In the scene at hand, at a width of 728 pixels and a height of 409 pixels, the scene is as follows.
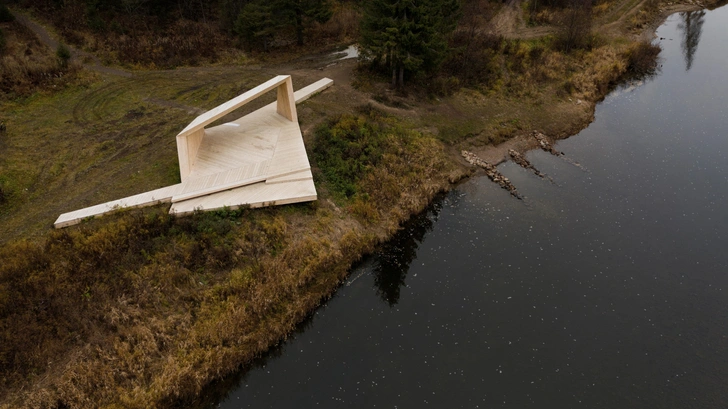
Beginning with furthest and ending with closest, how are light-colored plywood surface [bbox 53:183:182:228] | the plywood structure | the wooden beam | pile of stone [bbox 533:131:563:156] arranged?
pile of stone [bbox 533:131:563:156], the wooden beam, the plywood structure, light-colored plywood surface [bbox 53:183:182:228]

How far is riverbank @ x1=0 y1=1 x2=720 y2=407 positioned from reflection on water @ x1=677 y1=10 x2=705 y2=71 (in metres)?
30.6

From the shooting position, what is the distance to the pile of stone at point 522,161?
25.5 metres

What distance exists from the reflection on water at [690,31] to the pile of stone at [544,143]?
20035mm

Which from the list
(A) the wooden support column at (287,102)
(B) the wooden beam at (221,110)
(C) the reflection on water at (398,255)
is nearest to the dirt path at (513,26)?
(A) the wooden support column at (287,102)

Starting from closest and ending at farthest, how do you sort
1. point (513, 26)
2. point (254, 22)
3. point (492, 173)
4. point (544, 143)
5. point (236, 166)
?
point (236, 166) → point (492, 173) → point (544, 143) → point (254, 22) → point (513, 26)

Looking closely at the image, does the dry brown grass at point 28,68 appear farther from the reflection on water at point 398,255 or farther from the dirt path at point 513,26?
the dirt path at point 513,26

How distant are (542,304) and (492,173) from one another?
9616 mm

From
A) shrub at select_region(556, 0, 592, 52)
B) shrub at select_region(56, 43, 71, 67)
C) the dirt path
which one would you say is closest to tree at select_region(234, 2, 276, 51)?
shrub at select_region(56, 43, 71, 67)

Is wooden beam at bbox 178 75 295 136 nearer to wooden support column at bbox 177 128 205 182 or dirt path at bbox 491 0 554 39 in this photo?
wooden support column at bbox 177 128 205 182

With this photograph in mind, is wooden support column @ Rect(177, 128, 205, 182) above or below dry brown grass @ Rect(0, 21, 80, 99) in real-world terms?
below

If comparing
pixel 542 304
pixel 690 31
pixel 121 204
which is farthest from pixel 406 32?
pixel 690 31

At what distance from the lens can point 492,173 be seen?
25.3 m

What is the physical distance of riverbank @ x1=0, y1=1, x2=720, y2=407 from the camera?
14.0m

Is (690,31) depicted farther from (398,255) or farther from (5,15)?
(5,15)
